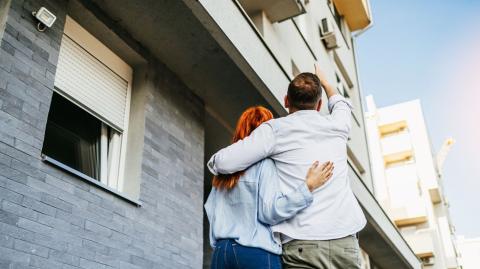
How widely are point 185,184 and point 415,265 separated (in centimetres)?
1048

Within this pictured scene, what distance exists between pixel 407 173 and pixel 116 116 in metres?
31.2

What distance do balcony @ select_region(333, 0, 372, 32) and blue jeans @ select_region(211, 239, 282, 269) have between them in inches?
651

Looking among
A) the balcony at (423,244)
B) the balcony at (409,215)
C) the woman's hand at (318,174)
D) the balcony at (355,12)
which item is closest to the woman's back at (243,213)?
the woman's hand at (318,174)

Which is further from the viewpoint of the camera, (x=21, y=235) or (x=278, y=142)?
(x=21, y=235)

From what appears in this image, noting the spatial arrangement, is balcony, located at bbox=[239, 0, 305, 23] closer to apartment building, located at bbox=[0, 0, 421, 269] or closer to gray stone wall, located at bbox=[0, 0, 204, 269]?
apartment building, located at bbox=[0, 0, 421, 269]

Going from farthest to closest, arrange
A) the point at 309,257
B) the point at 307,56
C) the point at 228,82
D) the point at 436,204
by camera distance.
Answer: the point at 436,204, the point at 307,56, the point at 228,82, the point at 309,257

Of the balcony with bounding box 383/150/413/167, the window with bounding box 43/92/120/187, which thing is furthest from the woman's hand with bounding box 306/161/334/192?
the balcony with bounding box 383/150/413/167

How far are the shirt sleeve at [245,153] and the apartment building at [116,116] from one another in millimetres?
2075

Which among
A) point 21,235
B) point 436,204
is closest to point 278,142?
point 21,235

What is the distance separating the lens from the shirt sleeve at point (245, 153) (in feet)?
8.82

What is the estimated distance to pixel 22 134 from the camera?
429 centimetres

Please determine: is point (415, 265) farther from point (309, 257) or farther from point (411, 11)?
point (309, 257)

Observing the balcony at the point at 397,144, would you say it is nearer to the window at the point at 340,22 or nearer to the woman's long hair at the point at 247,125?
the window at the point at 340,22

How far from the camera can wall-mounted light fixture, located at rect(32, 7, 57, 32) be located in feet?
15.5
